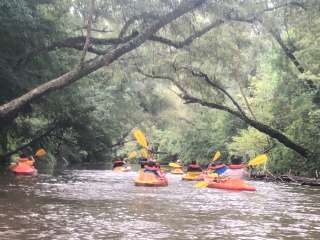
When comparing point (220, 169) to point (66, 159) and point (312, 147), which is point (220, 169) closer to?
point (312, 147)

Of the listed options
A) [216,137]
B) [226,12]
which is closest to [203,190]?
[226,12]

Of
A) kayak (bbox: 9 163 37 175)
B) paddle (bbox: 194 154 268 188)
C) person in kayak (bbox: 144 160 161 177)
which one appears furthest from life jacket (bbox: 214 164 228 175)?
kayak (bbox: 9 163 37 175)

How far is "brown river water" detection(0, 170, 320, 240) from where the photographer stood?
9.89 m

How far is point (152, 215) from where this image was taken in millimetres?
12438

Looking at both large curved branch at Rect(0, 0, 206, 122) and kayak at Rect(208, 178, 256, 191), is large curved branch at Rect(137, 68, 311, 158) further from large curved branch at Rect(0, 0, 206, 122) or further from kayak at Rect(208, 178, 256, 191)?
large curved branch at Rect(0, 0, 206, 122)

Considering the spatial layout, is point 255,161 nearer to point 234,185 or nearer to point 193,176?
point 234,185

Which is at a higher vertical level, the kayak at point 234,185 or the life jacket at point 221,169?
the life jacket at point 221,169

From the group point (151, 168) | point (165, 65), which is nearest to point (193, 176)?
point (151, 168)

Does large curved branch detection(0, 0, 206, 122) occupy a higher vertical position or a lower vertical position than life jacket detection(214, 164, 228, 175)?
higher

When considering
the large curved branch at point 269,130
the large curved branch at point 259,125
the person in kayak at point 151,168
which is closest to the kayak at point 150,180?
the person in kayak at point 151,168

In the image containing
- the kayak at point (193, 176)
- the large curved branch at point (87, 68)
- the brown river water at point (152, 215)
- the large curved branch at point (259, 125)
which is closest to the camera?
the brown river water at point (152, 215)

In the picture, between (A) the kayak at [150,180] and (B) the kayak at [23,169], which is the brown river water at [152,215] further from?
(B) the kayak at [23,169]

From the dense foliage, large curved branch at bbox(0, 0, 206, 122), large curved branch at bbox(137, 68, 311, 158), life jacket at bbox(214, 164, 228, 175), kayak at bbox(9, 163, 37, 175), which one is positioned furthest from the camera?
kayak at bbox(9, 163, 37, 175)

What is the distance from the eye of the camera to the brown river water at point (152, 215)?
989cm
